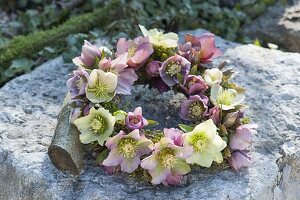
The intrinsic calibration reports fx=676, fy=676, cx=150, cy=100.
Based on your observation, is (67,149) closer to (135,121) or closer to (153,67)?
(135,121)

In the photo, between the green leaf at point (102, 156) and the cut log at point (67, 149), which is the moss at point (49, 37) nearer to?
the cut log at point (67, 149)

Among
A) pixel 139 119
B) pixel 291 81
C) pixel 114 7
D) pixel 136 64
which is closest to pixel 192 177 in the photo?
pixel 139 119

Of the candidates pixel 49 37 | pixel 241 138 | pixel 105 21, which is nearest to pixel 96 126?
pixel 241 138

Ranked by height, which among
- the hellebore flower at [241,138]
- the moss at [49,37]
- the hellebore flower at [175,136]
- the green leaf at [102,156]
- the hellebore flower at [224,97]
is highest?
the hellebore flower at [175,136]

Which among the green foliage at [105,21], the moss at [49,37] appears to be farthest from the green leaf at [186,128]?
the moss at [49,37]

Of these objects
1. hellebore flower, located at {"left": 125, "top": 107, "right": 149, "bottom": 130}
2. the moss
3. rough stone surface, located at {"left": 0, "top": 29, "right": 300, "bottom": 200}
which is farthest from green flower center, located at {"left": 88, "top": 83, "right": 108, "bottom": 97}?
the moss

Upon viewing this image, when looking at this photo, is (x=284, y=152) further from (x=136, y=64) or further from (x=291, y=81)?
(x=136, y=64)

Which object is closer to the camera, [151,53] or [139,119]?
[139,119]
